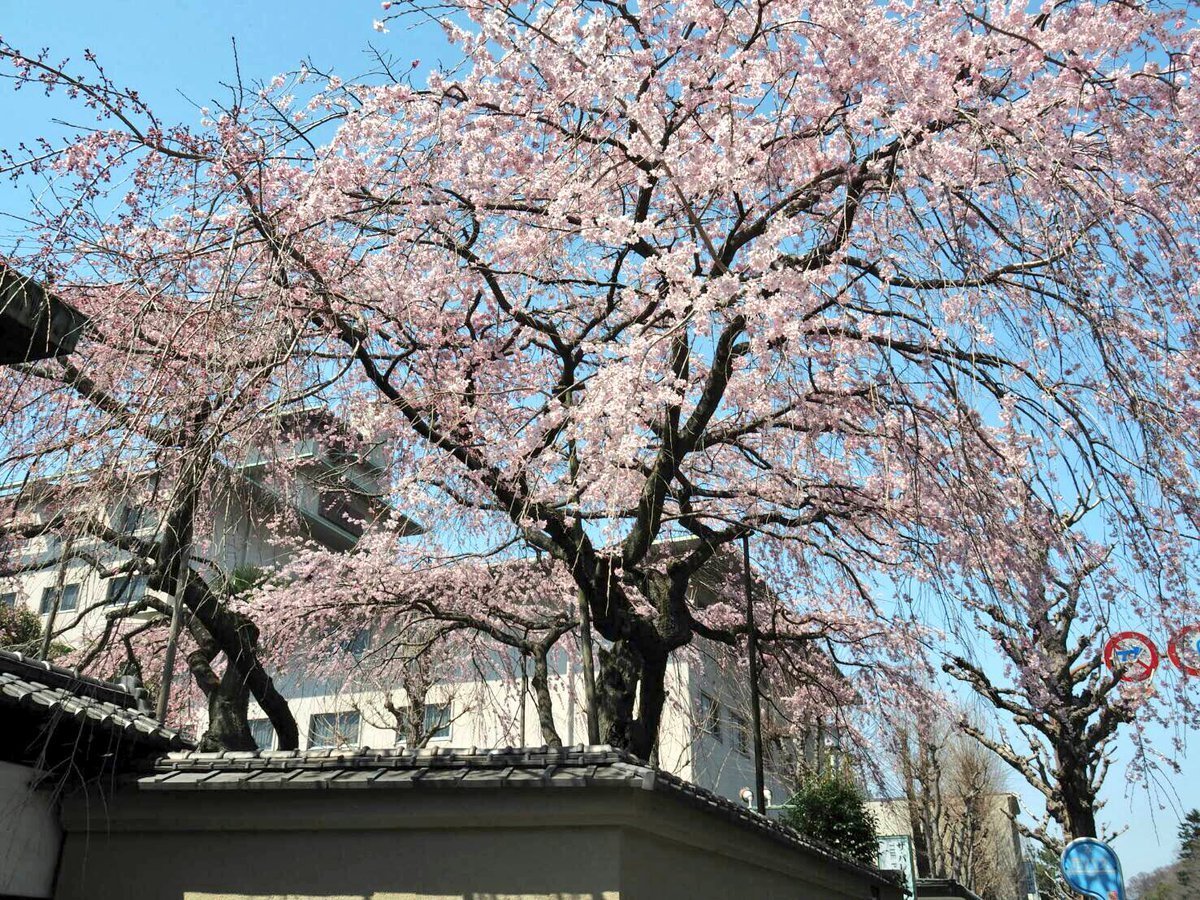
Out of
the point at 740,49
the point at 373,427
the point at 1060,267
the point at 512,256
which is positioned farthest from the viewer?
the point at 373,427

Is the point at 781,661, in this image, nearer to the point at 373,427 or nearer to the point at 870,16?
the point at 373,427

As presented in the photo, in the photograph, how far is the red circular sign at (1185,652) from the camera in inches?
315

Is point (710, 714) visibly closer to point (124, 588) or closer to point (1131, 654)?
point (1131, 654)

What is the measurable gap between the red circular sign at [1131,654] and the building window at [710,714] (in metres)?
9.39

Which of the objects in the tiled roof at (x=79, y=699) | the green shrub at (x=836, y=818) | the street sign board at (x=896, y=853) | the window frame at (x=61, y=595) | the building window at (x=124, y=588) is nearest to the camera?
the window frame at (x=61, y=595)

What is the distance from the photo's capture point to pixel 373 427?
29.7 ft

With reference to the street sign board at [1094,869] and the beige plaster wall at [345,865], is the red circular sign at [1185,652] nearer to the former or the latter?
the street sign board at [1094,869]

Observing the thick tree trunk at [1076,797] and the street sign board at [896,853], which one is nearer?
the thick tree trunk at [1076,797]

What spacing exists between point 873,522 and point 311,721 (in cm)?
1464

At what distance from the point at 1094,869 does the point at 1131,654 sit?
7.33ft

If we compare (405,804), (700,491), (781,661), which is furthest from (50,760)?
(781,661)

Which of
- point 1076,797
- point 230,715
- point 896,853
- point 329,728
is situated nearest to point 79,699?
point 230,715

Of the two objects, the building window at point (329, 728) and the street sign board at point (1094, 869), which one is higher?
the building window at point (329, 728)

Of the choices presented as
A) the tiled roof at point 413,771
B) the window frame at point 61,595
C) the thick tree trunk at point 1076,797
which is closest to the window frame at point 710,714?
the thick tree trunk at point 1076,797
